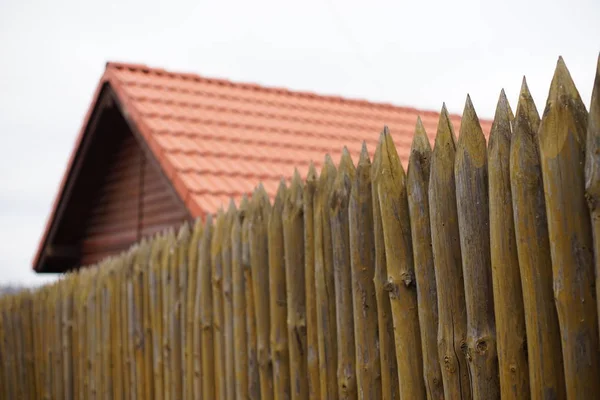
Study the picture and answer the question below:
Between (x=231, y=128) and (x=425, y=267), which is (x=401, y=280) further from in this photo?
(x=231, y=128)

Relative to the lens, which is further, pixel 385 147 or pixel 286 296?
pixel 286 296

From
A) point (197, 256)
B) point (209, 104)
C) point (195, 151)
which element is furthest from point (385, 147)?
point (209, 104)

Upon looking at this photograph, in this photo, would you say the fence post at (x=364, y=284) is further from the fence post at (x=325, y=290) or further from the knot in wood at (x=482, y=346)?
the knot in wood at (x=482, y=346)

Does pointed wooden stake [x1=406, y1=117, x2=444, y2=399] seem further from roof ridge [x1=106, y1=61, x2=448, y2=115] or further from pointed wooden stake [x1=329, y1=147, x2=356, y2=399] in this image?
roof ridge [x1=106, y1=61, x2=448, y2=115]

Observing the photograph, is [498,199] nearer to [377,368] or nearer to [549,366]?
[549,366]

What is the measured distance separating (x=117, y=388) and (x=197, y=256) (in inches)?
70.3

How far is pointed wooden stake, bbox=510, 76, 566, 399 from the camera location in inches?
80.8

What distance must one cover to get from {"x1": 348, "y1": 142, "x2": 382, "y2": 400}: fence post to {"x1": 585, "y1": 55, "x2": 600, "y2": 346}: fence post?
101 centimetres

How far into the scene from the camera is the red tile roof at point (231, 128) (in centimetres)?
693

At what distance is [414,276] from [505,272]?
0.46 meters

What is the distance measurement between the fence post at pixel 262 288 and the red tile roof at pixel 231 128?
2486 millimetres

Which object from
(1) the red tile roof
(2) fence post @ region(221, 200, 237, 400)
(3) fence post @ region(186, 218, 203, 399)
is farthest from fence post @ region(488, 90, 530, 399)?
(1) the red tile roof

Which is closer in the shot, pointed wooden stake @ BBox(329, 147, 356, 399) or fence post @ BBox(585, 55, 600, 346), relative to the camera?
fence post @ BBox(585, 55, 600, 346)

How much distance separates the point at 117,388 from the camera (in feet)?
18.3
